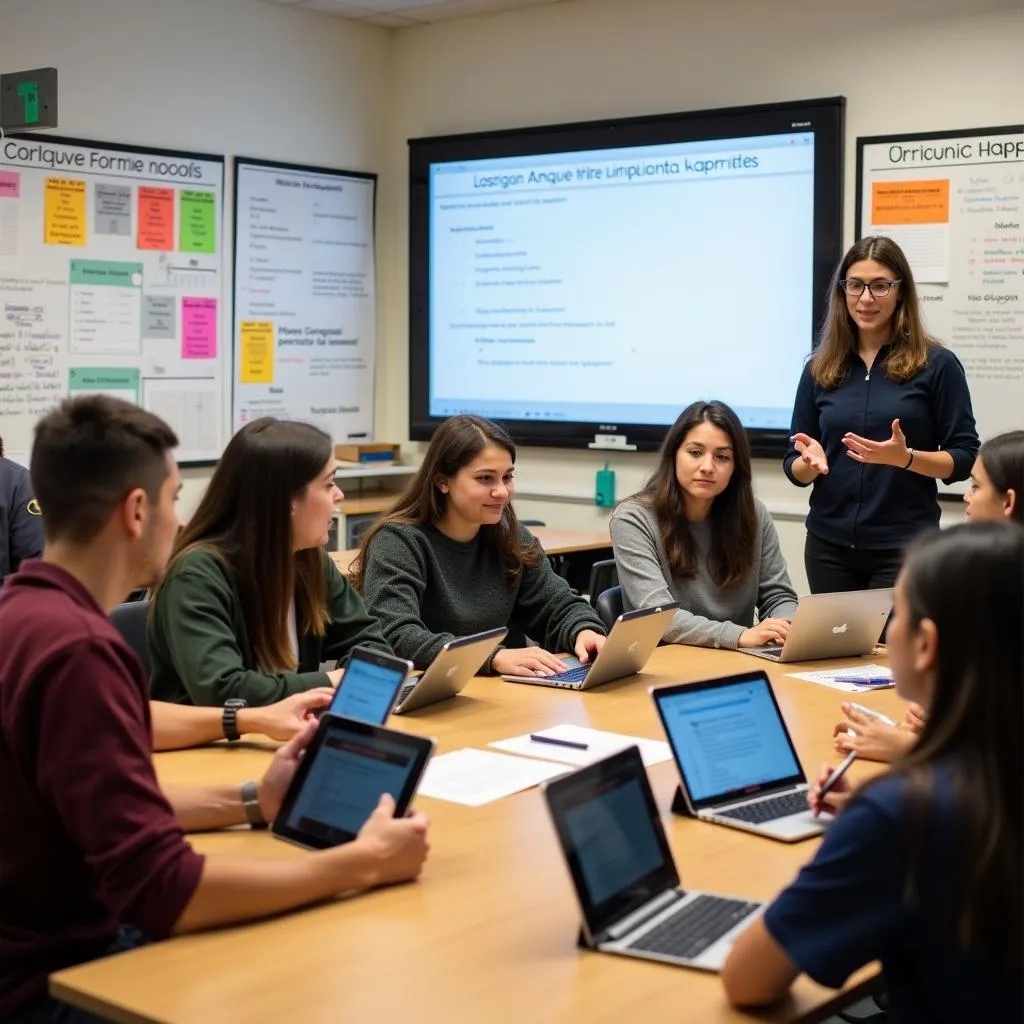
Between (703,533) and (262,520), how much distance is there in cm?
139

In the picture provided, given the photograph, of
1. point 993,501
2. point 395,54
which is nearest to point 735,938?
point 993,501

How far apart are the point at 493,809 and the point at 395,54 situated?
497 cm

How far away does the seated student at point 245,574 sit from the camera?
8.55ft

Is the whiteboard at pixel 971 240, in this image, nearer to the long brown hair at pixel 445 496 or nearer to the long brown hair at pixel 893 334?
the long brown hair at pixel 893 334

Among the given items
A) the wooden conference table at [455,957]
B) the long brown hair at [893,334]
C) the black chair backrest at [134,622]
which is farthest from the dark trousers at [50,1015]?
the long brown hair at [893,334]

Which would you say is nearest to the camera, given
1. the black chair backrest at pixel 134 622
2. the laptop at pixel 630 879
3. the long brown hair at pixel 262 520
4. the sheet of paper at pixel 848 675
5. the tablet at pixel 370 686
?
the laptop at pixel 630 879

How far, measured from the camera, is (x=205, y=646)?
2.59m

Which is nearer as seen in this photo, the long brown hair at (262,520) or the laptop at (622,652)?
the long brown hair at (262,520)

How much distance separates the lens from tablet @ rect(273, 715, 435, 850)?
1844mm

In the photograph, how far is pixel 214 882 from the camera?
164cm

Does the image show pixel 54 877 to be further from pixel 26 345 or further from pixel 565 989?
pixel 26 345

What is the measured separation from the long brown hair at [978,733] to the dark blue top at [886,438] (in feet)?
8.56

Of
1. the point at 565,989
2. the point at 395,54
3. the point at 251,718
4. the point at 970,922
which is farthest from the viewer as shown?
the point at 395,54

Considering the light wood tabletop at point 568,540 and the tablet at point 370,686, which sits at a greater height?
the tablet at point 370,686
